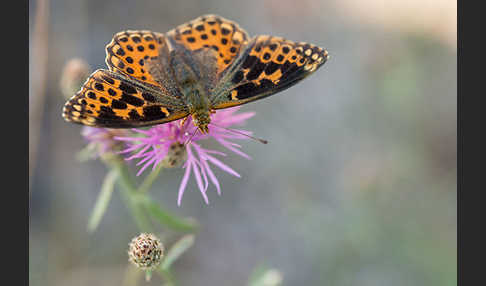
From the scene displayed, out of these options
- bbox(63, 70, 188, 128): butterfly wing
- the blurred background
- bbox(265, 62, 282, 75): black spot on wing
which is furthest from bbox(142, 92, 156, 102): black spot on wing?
the blurred background

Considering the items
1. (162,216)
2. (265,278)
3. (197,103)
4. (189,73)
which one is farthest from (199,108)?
(265,278)

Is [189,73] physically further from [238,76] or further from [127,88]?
[127,88]

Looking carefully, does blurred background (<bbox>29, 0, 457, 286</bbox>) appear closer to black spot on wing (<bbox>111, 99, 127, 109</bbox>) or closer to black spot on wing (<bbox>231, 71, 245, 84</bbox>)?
black spot on wing (<bbox>111, 99, 127, 109</bbox>)

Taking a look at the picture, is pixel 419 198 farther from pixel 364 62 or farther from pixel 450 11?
pixel 450 11

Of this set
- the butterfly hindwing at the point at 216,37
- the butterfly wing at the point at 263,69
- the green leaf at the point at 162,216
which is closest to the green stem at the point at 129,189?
the green leaf at the point at 162,216

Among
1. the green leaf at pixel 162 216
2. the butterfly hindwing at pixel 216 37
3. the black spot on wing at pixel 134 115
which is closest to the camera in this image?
the black spot on wing at pixel 134 115

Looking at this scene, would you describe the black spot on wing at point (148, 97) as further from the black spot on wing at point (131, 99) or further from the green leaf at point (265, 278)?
the green leaf at point (265, 278)

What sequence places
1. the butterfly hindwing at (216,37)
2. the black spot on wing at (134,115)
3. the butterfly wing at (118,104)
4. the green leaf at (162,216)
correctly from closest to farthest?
the butterfly wing at (118,104) → the black spot on wing at (134,115) → the butterfly hindwing at (216,37) → the green leaf at (162,216)
